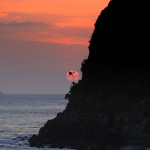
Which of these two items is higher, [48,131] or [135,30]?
[135,30]

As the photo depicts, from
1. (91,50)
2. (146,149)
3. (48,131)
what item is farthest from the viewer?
(91,50)

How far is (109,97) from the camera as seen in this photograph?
69.5 meters

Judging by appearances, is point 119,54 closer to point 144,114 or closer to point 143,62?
point 143,62

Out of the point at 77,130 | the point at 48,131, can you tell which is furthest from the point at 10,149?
the point at 77,130

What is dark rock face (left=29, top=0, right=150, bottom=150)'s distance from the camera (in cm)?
6350

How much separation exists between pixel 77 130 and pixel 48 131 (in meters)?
5.67

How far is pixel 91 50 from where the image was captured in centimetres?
7856

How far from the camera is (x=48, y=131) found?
70.3 meters

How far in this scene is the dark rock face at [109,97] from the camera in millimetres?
63500

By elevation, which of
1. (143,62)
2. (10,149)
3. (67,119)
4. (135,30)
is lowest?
(10,149)

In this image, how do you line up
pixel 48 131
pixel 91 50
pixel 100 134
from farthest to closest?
pixel 91 50 → pixel 48 131 → pixel 100 134

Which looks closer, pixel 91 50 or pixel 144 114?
pixel 144 114

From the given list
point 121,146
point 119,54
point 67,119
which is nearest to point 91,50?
point 119,54

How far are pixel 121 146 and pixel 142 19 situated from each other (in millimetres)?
22205
